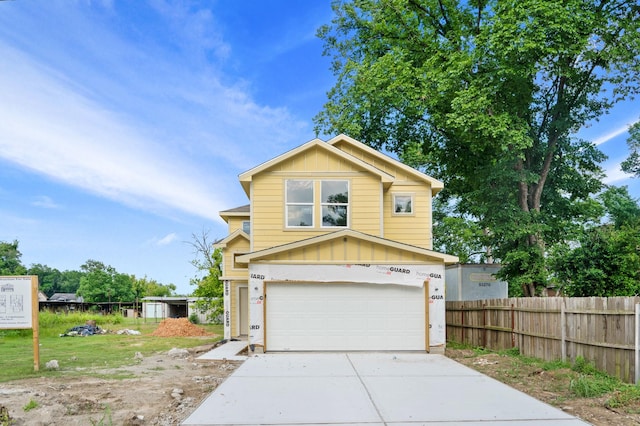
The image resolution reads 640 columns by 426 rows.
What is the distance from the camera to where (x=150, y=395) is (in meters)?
7.72

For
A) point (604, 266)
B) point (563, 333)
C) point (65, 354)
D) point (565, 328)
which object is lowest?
point (65, 354)

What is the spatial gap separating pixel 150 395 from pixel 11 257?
174 ft

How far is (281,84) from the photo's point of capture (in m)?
19.8

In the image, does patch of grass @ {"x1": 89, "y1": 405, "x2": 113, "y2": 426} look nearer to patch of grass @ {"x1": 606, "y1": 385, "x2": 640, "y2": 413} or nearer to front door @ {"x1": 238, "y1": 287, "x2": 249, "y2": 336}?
patch of grass @ {"x1": 606, "y1": 385, "x2": 640, "y2": 413}

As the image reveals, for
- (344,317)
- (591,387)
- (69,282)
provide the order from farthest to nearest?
(69,282) < (344,317) < (591,387)

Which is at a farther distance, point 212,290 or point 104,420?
point 212,290

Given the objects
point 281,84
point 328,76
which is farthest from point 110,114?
point 328,76

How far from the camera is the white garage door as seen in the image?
41.2 ft

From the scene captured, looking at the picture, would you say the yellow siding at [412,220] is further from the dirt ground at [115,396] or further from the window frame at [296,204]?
the dirt ground at [115,396]

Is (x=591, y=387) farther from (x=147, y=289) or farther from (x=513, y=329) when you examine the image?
(x=147, y=289)

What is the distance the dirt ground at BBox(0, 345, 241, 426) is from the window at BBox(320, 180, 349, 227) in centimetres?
564

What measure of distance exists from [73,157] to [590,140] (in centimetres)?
2363

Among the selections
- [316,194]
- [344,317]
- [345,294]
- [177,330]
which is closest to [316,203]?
[316,194]

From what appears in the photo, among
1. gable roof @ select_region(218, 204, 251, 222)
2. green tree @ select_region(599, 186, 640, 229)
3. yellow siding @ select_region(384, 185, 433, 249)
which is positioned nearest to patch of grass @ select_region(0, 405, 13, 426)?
yellow siding @ select_region(384, 185, 433, 249)
